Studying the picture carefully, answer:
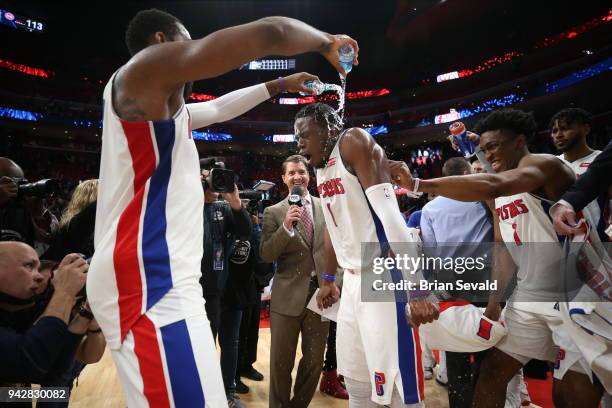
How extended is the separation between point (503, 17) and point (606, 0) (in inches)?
187

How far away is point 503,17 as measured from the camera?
830 inches

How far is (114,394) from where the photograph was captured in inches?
153

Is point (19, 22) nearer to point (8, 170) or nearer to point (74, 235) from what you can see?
point (8, 170)

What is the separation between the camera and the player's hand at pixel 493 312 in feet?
8.48

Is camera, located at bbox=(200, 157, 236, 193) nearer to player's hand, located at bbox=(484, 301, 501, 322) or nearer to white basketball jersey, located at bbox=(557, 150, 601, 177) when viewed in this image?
player's hand, located at bbox=(484, 301, 501, 322)

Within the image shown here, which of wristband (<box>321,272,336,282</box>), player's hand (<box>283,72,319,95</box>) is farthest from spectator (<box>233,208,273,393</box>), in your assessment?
player's hand (<box>283,72,319,95</box>)

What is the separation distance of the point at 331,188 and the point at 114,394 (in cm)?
326

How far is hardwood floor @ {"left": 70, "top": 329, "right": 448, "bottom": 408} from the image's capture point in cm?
365

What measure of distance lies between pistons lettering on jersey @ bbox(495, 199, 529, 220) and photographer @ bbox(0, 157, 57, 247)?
290cm

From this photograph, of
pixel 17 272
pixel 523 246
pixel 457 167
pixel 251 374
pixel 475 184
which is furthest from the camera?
pixel 251 374

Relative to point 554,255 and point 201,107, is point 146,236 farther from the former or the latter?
point 554,255

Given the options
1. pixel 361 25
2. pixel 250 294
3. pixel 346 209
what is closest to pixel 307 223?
pixel 250 294

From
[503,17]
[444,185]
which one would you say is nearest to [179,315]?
[444,185]

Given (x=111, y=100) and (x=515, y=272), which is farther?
(x=515, y=272)
